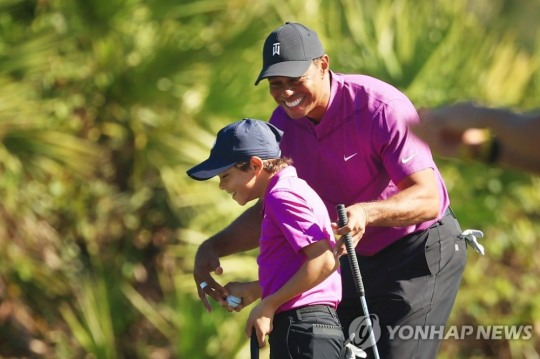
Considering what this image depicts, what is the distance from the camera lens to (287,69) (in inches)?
178

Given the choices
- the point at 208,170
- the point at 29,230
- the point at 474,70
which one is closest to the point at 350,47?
the point at 474,70

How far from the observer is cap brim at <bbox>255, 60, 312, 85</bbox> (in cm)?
452

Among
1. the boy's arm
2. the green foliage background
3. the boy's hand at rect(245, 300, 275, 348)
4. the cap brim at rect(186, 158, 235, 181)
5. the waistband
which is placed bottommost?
the green foliage background

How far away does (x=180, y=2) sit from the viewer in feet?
27.0

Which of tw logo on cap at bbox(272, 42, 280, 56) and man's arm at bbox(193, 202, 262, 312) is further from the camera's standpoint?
man's arm at bbox(193, 202, 262, 312)

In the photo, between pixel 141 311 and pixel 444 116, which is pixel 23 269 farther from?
pixel 444 116

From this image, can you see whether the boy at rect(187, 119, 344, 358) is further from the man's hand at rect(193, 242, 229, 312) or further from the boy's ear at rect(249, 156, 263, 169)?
the man's hand at rect(193, 242, 229, 312)

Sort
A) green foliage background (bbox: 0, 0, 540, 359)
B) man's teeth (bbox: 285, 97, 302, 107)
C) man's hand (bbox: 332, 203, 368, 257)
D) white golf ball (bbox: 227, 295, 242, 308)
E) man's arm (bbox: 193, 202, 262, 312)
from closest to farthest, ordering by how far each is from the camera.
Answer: man's hand (bbox: 332, 203, 368, 257), white golf ball (bbox: 227, 295, 242, 308), man's teeth (bbox: 285, 97, 302, 107), man's arm (bbox: 193, 202, 262, 312), green foliage background (bbox: 0, 0, 540, 359)

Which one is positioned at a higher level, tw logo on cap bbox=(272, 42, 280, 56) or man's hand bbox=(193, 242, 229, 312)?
tw logo on cap bbox=(272, 42, 280, 56)

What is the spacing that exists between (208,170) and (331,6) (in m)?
4.52

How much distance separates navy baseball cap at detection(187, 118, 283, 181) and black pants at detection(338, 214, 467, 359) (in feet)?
2.45

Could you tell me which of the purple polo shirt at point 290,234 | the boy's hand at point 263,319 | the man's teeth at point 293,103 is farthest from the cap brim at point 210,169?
the boy's hand at point 263,319

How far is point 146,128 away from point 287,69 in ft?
12.1

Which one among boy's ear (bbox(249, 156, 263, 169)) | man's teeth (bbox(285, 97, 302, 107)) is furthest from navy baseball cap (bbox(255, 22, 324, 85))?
boy's ear (bbox(249, 156, 263, 169))
